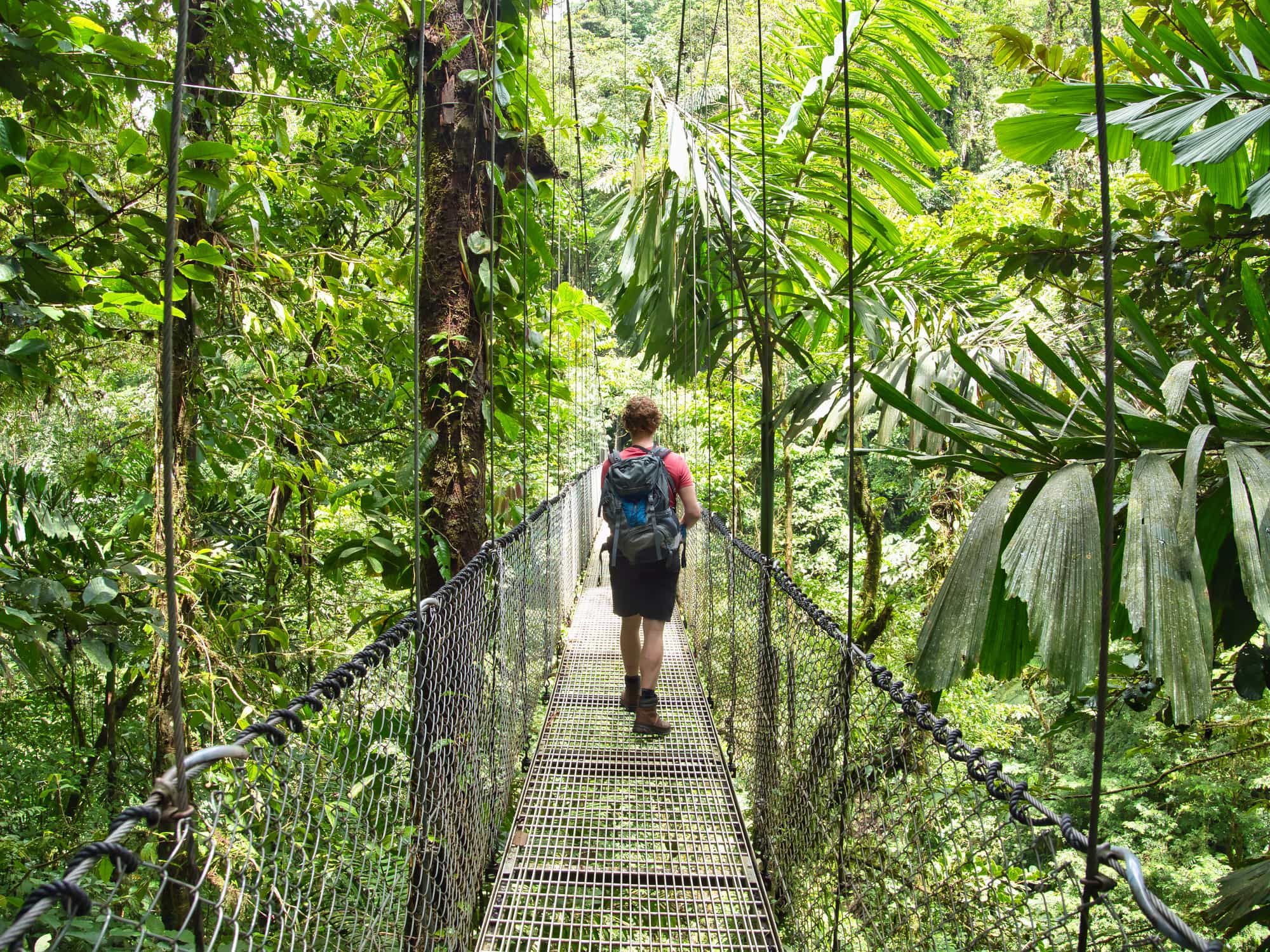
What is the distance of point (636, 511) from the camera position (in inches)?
82.7

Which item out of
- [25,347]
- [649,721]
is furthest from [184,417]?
[649,721]

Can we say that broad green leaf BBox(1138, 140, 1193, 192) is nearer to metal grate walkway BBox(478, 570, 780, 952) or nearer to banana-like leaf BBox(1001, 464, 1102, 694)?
banana-like leaf BBox(1001, 464, 1102, 694)

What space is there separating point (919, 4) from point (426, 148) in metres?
1.28

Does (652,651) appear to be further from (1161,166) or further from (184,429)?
(1161,166)

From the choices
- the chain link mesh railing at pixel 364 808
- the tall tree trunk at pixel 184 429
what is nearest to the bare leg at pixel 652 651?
the chain link mesh railing at pixel 364 808

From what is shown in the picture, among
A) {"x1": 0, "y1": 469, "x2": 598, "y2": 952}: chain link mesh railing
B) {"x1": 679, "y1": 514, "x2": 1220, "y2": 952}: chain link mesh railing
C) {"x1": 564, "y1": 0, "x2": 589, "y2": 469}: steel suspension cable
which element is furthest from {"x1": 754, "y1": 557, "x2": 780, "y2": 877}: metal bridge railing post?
{"x1": 564, "y1": 0, "x2": 589, "y2": 469}: steel suspension cable

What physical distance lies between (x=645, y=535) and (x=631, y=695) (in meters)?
0.58

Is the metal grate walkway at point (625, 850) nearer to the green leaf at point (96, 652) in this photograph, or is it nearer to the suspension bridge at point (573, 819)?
the suspension bridge at point (573, 819)

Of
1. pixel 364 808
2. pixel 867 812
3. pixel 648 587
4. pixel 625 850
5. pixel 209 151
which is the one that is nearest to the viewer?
pixel 209 151

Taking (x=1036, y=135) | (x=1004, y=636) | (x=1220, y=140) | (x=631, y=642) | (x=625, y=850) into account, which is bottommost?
(x=625, y=850)

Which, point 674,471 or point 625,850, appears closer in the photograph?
point 625,850

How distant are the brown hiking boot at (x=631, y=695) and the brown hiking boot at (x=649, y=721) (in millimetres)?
91

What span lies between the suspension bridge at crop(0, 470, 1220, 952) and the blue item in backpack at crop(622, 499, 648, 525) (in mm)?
292

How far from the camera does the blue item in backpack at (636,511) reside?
2098mm
